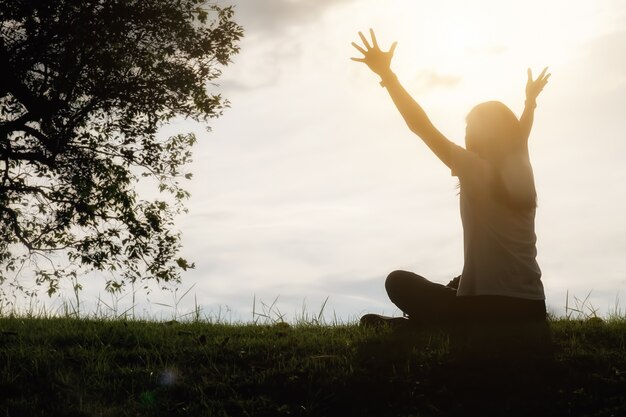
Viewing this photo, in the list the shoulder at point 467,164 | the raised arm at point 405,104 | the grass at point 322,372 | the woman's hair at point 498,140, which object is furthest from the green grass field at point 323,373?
the raised arm at point 405,104

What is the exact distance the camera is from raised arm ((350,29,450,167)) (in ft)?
21.2

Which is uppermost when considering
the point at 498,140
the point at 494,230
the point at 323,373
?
the point at 498,140

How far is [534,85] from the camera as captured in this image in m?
8.11

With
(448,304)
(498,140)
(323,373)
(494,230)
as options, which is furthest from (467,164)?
(323,373)

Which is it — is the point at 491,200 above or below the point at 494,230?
above

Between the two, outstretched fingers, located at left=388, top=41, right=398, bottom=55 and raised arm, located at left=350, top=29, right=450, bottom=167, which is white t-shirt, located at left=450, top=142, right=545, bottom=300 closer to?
raised arm, located at left=350, top=29, right=450, bottom=167

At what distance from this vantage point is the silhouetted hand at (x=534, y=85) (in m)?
8.00

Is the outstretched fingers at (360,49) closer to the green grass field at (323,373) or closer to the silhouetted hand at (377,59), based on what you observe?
the silhouetted hand at (377,59)

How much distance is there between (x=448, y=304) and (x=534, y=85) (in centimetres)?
Answer: 280

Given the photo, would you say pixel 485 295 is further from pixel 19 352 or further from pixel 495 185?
pixel 19 352

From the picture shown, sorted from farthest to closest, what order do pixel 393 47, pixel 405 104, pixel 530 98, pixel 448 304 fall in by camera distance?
1. pixel 530 98
2. pixel 448 304
3. pixel 393 47
4. pixel 405 104

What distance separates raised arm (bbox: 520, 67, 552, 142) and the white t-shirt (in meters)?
1.09

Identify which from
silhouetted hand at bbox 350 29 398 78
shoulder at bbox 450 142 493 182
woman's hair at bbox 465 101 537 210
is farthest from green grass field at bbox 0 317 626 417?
silhouetted hand at bbox 350 29 398 78

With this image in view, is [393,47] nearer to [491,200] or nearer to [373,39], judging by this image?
[373,39]
